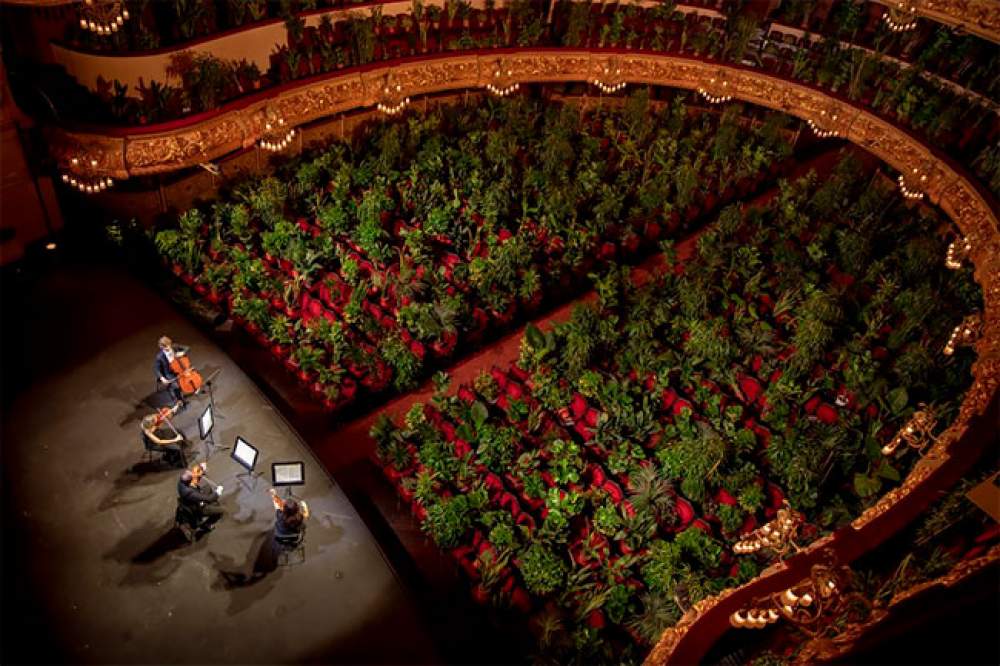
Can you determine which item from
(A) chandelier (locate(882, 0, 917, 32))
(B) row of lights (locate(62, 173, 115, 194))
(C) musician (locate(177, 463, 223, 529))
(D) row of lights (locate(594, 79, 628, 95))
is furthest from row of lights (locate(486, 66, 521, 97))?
(C) musician (locate(177, 463, 223, 529))

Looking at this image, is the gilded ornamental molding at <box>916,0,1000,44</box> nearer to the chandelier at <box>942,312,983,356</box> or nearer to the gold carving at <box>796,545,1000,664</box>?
the chandelier at <box>942,312,983,356</box>

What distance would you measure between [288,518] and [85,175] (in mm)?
5428

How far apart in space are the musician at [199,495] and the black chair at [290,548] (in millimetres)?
738

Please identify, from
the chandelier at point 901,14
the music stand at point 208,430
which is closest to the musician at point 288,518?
the music stand at point 208,430

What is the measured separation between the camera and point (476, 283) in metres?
10.7

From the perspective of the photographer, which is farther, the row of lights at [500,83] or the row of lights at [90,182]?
the row of lights at [500,83]

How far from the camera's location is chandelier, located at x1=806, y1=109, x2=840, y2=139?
42.8 feet

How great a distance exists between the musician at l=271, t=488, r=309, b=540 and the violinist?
1.48 m

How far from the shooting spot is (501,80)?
516 inches

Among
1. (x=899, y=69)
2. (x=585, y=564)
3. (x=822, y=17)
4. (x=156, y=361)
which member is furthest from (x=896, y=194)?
(x=156, y=361)

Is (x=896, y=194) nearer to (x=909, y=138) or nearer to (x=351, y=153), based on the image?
(x=909, y=138)

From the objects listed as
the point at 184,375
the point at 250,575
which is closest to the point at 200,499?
the point at 250,575

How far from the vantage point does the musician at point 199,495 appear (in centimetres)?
716

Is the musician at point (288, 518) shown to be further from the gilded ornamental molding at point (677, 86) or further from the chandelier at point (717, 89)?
the chandelier at point (717, 89)
